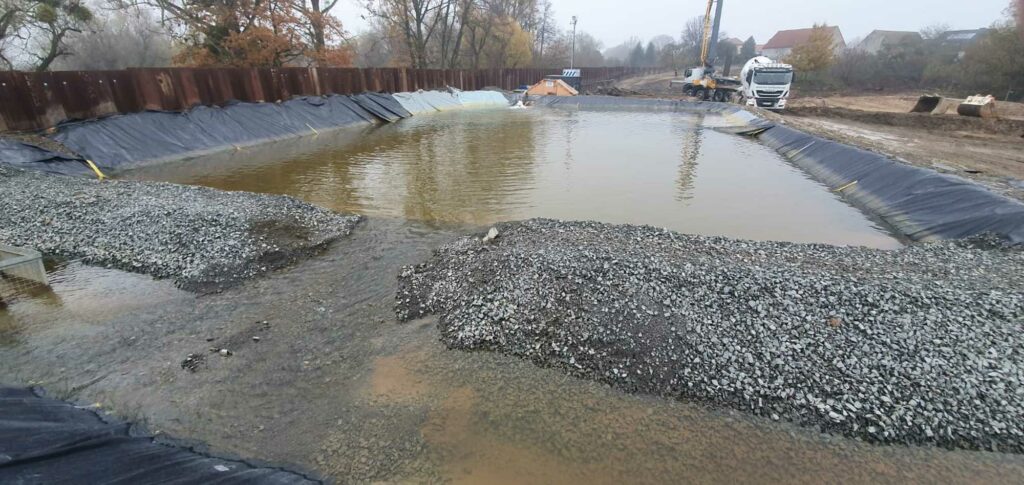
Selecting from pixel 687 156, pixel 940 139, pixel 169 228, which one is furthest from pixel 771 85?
pixel 169 228

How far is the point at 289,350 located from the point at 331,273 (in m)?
1.75

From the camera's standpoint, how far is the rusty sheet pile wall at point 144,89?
10.7m

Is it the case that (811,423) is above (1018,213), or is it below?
below

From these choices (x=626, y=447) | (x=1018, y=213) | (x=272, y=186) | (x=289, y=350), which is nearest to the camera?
(x=626, y=447)

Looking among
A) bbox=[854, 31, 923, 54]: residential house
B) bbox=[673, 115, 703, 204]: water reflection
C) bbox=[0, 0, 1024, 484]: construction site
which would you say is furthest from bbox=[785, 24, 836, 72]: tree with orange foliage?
bbox=[0, 0, 1024, 484]: construction site

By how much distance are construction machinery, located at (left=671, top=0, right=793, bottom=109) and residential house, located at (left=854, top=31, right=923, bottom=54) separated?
1845 cm

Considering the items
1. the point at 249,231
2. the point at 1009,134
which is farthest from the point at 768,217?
the point at 1009,134

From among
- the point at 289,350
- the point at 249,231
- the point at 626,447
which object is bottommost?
the point at 626,447

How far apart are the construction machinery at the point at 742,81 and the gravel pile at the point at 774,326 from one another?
24.0 metres

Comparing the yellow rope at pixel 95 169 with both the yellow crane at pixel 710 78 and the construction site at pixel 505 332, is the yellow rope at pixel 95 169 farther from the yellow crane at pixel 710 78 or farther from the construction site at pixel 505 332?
the yellow crane at pixel 710 78

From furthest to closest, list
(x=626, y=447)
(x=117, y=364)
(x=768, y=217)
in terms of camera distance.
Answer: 1. (x=768, y=217)
2. (x=117, y=364)
3. (x=626, y=447)

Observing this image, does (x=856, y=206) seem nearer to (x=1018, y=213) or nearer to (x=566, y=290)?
(x=1018, y=213)

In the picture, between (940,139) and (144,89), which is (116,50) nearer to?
(144,89)

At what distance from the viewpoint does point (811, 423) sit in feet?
11.9
